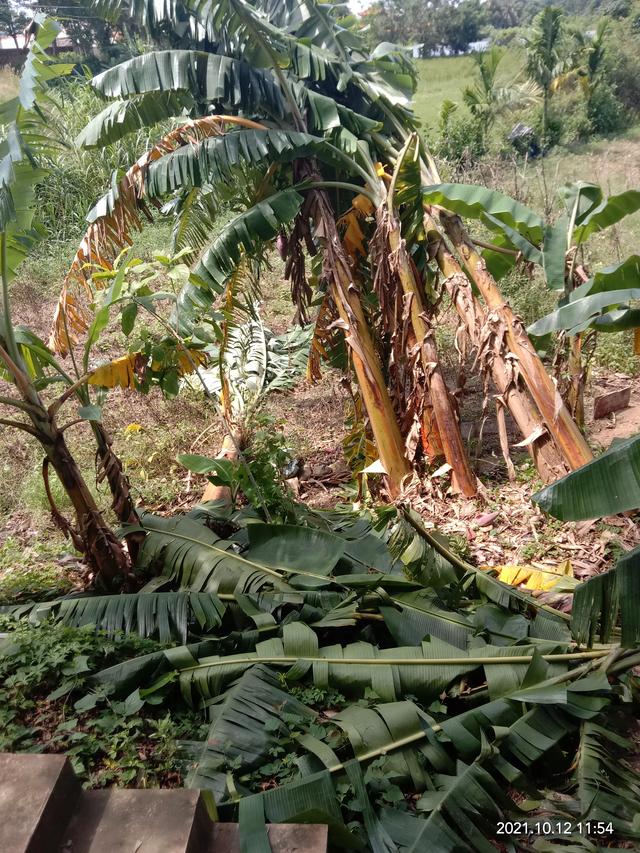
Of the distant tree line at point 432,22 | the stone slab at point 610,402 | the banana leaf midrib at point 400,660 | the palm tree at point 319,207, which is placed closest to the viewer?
the banana leaf midrib at point 400,660

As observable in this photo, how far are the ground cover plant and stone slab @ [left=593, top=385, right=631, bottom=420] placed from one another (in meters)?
1.17

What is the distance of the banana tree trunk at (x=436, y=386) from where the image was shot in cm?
535

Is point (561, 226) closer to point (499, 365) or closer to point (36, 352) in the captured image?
point (499, 365)

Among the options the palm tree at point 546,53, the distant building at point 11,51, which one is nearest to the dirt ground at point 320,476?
the distant building at point 11,51

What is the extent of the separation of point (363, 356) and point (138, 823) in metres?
4.14

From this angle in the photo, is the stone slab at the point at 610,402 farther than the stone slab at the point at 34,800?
Yes

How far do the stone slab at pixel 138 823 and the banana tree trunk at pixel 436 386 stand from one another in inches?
149

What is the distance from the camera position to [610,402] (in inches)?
255

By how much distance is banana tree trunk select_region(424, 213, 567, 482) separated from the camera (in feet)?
16.5

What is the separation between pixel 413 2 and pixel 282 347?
1721 centimetres

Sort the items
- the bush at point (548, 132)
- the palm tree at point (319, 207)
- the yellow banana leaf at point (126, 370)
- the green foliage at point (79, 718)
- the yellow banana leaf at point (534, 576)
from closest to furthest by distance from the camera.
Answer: the green foliage at point (79, 718) → the yellow banana leaf at point (534, 576) → the yellow banana leaf at point (126, 370) → the palm tree at point (319, 207) → the bush at point (548, 132)

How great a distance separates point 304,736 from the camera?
255 centimetres

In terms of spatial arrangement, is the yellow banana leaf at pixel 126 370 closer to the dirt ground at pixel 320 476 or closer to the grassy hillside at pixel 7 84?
the dirt ground at pixel 320 476

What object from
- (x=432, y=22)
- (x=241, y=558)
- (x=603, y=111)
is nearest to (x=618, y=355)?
(x=241, y=558)
